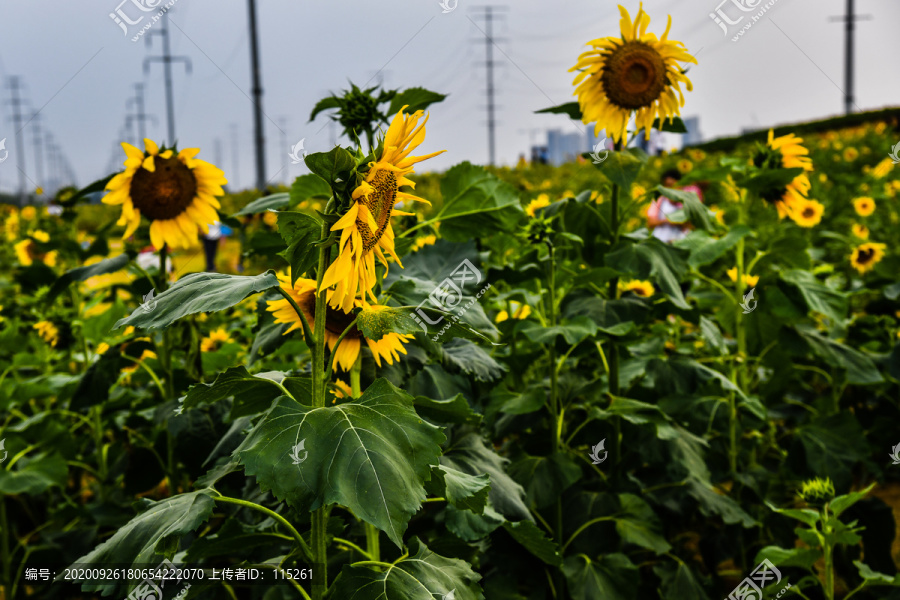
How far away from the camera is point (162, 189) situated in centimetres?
220

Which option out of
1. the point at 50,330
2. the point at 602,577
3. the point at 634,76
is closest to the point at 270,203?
the point at 634,76

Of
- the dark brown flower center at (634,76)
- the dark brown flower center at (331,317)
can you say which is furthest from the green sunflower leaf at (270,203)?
the dark brown flower center at (634,76)

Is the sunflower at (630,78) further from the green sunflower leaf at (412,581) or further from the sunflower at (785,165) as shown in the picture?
the green sunflower leaf at (412,581)

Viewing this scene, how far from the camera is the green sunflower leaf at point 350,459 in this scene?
3.47 ft

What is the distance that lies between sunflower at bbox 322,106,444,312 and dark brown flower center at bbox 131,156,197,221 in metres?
1.22

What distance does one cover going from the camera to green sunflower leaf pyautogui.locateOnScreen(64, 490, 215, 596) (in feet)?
3.92

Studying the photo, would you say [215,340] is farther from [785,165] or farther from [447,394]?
[785,165]

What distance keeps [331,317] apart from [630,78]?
4.47 feet

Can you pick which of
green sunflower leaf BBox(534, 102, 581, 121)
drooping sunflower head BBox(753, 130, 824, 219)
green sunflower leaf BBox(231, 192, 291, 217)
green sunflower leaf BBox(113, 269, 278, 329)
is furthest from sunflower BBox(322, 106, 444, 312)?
drooping sunflower head BBox(753, 130, 824, 219)

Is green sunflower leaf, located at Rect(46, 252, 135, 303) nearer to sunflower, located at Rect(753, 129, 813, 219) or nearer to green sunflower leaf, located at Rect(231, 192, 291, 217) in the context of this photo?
green sunflower leaf, located at Rect(231, 192, 291, 217)

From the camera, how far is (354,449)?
1.09 meters

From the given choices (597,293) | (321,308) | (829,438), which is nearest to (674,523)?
(829,438)

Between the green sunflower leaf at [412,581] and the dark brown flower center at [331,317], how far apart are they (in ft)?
1.49

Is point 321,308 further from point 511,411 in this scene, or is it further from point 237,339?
point 237,339
